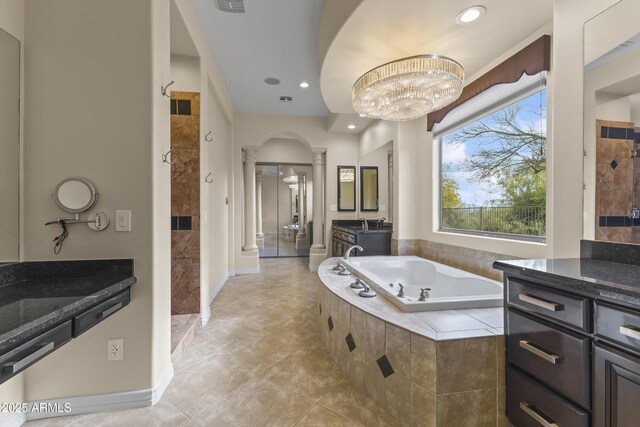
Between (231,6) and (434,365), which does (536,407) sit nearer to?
(434,365)

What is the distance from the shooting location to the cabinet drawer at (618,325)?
0.91 metres

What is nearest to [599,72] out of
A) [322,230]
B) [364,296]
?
[364,296]

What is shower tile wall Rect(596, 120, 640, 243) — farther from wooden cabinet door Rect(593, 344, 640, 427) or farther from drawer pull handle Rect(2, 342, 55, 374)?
drawer pull handle Rect(2, 342, 55, 374)

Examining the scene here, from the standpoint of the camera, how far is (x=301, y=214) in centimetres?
691

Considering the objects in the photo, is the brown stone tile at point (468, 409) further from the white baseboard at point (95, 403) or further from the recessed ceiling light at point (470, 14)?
the recessed ceiling light at point (470, 14)

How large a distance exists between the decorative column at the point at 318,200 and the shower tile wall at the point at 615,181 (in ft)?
14.3

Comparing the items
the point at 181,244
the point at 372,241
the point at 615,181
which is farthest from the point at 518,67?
the point at 181,244

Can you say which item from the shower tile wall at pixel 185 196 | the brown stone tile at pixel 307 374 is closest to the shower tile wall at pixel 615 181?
the brown stone tile at pixel 307 374

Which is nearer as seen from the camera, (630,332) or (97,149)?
(630,332)

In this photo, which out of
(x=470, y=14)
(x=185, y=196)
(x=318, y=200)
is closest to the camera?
(x=470, y=14)

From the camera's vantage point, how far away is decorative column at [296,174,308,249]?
6.79 metres

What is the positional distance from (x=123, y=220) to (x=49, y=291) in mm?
476

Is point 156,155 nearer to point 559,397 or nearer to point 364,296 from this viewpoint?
point 364,296

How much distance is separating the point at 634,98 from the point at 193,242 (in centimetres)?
331
